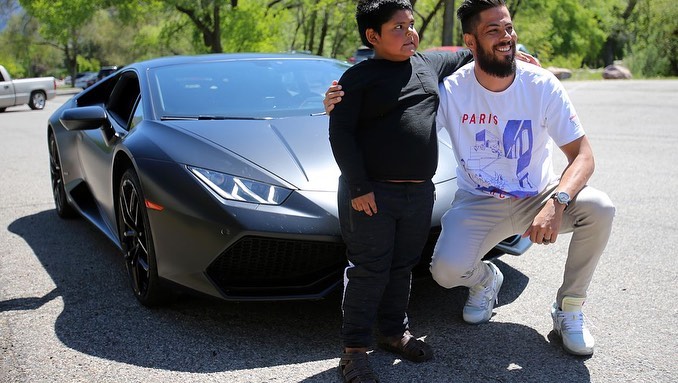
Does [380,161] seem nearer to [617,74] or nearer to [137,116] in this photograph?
[137,116]

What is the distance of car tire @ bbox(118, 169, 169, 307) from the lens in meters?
3.51

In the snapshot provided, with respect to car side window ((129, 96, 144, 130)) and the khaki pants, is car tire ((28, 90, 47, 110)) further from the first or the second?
the khaki pants

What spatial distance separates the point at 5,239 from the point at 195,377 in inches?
120

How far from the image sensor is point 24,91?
23500 millimetres

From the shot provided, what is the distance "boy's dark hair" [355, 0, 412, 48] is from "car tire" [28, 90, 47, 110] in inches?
921

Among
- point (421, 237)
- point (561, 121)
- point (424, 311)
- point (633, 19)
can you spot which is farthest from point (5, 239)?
point (633, 19)

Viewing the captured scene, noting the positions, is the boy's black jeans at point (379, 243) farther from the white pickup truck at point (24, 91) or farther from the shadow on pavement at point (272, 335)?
the white pickup truck at point (24, 91)

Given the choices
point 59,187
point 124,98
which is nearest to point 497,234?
point 124,98

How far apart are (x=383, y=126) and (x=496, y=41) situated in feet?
2.23

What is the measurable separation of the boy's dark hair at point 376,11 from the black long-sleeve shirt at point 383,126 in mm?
137

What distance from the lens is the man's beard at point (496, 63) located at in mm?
3050

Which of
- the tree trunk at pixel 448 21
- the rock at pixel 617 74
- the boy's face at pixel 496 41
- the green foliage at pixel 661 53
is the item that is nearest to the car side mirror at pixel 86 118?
the boy's face at pixel 496 41

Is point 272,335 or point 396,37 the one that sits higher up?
point 396,37

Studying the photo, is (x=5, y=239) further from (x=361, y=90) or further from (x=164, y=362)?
(x=361, y=90)
